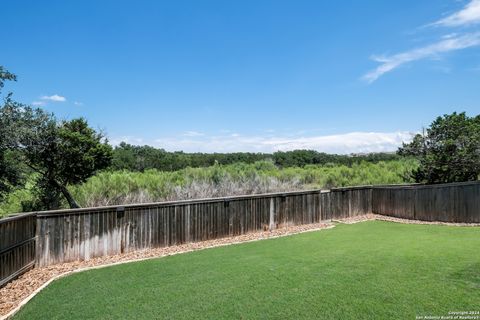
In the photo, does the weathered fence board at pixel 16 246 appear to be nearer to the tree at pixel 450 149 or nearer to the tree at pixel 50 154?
the tree at pixel 50 154

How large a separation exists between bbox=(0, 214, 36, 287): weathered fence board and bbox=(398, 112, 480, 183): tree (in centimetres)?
1445

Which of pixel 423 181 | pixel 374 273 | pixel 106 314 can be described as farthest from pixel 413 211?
pixel 106 314

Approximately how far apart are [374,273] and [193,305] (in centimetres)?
272

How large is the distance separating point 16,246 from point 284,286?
15.2ft

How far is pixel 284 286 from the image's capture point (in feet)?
15.9

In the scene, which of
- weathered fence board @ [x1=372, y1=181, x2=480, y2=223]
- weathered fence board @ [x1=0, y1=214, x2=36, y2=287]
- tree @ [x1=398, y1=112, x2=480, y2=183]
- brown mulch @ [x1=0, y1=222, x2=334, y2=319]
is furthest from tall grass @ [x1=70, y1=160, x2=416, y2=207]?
weathered fence board @ [x1=0, y1=214, x2=36, y2=287]

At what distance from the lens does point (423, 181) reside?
50.9 feet

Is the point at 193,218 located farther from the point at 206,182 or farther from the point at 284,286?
the point at 206,182

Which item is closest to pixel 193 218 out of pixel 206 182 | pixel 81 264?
pixel 81 264

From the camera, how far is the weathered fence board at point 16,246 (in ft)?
18.3

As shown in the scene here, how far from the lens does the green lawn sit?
404cm

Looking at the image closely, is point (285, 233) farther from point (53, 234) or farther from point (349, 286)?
point (53, 234)

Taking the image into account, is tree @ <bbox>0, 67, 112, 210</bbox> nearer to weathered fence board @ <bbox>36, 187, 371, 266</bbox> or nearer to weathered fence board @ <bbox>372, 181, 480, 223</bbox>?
weathered fence board @ <bbox>36, 187, 371, 266</bbox>

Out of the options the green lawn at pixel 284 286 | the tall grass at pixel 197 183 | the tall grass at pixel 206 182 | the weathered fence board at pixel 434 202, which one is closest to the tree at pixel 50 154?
the tall grass at pixel 197 183
